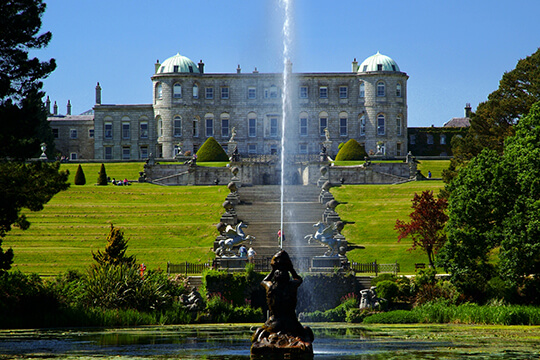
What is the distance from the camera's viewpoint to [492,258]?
42.2 meters

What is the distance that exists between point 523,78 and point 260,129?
5073 centimetres

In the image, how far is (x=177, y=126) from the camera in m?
98.0

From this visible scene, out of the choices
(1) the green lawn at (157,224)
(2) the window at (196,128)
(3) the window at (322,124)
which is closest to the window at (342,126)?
(3) the window at (322,124)

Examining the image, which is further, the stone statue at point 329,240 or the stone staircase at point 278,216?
the stone staircase at point 278,216

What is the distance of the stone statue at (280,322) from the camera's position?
695 inches

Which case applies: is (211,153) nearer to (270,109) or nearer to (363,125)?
(270,109)

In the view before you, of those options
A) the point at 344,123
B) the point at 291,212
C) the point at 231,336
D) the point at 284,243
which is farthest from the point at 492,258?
the point at 344,123

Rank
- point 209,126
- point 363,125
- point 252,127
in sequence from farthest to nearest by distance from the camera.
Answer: point 209,126
point 252,127
point 363,125

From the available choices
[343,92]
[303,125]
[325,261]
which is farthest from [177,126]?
[325,261]

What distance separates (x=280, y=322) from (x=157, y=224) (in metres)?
34.2

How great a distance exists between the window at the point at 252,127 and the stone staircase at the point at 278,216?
1322 inches

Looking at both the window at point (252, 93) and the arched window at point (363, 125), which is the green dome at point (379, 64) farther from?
the window at point (252, 93)

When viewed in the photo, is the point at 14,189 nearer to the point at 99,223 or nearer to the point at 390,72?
the point at 99,223

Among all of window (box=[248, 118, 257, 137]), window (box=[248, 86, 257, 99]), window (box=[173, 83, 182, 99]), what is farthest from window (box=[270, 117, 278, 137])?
window (box=[173, 83, 182, 99])
